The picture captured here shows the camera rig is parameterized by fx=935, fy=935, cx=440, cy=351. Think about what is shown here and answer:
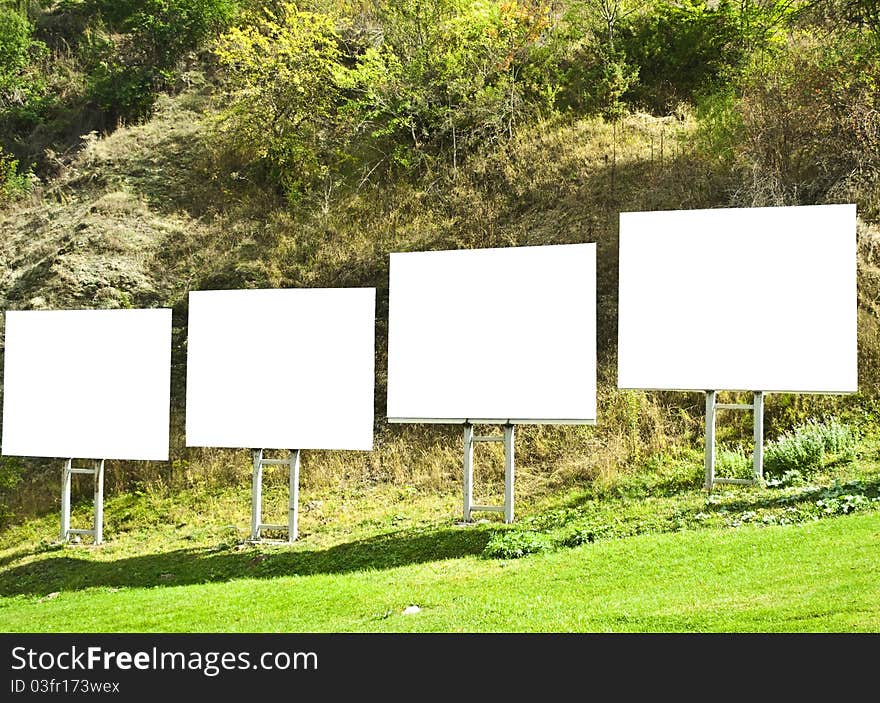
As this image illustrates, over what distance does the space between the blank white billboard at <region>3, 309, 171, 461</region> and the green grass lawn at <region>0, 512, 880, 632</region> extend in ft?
9.16

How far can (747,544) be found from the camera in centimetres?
933

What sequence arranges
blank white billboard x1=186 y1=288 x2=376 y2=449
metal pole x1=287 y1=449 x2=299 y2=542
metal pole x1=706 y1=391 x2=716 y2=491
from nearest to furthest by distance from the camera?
metal pole x1=706 y1=391 x2=716 y2=491, blank white billboard x1=186 y1=288 x2=376 y2=449, metal pole x1=287 y1=449 x2=299 y2=542

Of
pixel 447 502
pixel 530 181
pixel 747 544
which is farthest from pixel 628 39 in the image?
pixel 747 544

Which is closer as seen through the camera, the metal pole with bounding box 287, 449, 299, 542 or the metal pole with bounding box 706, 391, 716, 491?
the metal pole with bounding box 706, 391, 716, 491

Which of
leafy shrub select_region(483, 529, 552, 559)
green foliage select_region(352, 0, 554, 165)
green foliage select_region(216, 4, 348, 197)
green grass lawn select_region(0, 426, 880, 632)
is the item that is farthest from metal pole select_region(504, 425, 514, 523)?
green foliage select_region(216, 4, 348, 197)

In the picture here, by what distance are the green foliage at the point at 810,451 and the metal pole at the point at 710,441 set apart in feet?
2.56

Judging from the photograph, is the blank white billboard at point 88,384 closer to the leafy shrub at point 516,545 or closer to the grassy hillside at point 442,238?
the grassy hillside at point 442,238

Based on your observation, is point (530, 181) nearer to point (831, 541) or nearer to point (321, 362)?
point (321, 362)

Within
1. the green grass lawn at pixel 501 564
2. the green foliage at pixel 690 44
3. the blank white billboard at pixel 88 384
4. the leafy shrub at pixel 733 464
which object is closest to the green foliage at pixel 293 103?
the green foliage at pixel 690 44

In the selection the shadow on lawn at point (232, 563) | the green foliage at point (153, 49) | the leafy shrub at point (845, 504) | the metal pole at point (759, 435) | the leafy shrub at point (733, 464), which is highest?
the green foliage at point (153, 49)

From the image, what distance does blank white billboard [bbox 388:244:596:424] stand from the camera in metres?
11.7

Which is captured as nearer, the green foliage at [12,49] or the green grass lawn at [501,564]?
the green grass lawn at [501,564]

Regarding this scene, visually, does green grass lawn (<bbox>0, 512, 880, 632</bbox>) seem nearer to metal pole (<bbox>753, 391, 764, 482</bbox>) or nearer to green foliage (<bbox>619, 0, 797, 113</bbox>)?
metal pole (<bbox>753, 391, 764, 482</bbox>)

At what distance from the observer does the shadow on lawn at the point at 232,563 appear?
469 inches
